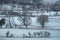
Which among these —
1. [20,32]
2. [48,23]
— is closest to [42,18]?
[48,23]

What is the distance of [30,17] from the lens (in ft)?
4.76

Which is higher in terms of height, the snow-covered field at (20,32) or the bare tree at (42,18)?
the bare tree at (42,18)

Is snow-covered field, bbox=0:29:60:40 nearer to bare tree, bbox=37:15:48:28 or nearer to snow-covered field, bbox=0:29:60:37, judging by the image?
snow-covered field, bbox=0:29:60:37

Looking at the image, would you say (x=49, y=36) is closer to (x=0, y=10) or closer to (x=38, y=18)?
(x=38, y=18)

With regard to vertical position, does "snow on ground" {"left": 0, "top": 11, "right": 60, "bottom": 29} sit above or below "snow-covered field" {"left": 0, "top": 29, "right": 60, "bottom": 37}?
above

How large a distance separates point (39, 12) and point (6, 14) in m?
0.39

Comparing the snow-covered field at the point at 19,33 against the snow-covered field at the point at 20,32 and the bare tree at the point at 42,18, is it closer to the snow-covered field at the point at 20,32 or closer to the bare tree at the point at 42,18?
the snow-covered field at the point at 20,32

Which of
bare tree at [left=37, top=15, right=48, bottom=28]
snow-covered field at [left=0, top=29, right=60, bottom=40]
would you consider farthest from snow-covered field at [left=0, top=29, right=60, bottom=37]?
bare tree at [left=37, top=15, right=48, bottom=28]

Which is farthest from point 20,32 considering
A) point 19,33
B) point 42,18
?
point 42,18

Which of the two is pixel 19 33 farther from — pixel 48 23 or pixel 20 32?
pixel 48 23

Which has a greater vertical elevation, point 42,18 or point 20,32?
point 42,18

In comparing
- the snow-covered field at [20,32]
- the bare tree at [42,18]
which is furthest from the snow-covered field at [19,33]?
the bare tree at [42,18]

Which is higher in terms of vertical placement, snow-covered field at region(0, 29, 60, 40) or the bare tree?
the bare tree

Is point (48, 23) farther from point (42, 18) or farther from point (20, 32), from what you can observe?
point (20, 32)
